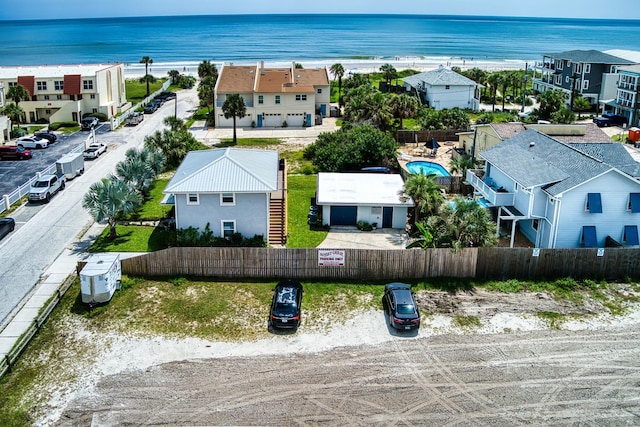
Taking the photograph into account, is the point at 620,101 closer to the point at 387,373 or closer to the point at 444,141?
the point at 444,141

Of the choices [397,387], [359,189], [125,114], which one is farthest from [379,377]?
[125,114]

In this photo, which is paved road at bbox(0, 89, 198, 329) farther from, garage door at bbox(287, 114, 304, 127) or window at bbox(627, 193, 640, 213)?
window at bbox(627, 193, 640, 213)

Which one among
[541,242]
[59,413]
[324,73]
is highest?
[324,73]

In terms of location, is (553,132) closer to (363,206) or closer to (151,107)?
(363,206)

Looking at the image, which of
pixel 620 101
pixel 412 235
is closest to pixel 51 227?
pixel 412 235

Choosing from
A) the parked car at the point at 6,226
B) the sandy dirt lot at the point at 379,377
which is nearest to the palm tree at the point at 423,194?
the sandy dirt lot at the point at 379,377
